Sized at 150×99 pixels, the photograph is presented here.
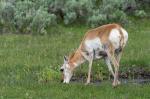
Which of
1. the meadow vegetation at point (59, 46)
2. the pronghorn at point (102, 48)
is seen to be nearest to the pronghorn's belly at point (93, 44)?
the pronghorn at point (102, 48)

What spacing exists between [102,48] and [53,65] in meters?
3.29

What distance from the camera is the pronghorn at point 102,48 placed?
559 inches

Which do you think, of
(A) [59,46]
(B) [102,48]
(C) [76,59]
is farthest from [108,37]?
(A) [59,46]

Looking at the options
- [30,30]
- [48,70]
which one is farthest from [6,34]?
[48,70]

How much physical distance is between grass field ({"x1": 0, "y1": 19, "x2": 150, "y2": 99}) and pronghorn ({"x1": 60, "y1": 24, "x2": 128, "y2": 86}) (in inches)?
21.6

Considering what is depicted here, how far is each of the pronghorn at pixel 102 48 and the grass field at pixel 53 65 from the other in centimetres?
55

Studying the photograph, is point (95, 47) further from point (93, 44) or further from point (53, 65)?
point (53, 65)

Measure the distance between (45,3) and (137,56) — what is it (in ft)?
31.4

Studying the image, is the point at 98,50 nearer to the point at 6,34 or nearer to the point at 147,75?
the point at 147,75

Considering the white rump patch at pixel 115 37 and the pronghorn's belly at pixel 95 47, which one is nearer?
the white rump patch at pixel 115 37

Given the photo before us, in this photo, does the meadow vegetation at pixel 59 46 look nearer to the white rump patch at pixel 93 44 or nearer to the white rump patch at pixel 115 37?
the white rump patch at pixel 93 44

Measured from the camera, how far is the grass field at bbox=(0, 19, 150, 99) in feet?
43.5

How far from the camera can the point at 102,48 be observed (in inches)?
574

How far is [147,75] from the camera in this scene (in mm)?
16750
